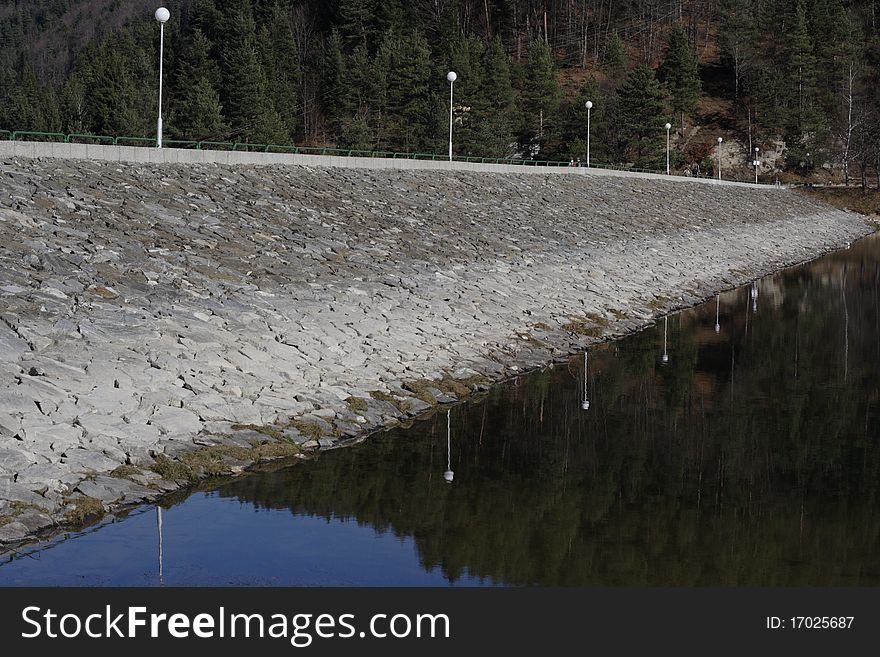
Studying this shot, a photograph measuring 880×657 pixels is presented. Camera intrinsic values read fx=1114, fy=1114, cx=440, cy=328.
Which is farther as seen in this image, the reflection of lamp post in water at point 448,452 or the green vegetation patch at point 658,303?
the green vegetation patch at point 658,303

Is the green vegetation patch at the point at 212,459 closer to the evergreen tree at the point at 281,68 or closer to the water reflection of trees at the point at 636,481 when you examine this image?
the water reflection of trees at the point at 636,481

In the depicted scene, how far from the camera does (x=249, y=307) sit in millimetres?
20453

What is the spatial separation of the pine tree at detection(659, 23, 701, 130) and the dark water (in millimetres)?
89205

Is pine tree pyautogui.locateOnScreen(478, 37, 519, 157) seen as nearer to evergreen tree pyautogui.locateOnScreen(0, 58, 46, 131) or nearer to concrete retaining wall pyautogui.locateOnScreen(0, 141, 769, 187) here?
concrete retaining wall pyautogui.locateOnScreen(0, 141, 769, 187)

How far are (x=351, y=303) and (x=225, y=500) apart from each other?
372 inches

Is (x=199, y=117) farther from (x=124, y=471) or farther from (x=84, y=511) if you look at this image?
(x=84, y=511)

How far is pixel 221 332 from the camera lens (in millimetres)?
18547

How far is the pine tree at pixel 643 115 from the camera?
93375mm

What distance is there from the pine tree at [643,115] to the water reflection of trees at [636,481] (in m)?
72.0

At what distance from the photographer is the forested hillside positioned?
8356 centimetres

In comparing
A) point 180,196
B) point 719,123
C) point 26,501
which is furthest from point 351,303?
point 719,123

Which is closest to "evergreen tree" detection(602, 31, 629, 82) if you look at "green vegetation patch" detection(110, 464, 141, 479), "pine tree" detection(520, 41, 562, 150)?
"pine tree" detection(520, 41, 562, 150)

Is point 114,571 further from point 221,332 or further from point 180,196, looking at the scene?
point 180,196

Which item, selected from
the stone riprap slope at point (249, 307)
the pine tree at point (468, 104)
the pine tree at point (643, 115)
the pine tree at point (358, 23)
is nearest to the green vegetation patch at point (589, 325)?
the stone riprap slope at point (249, 307)
